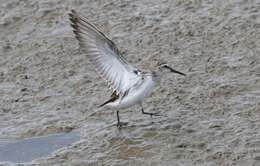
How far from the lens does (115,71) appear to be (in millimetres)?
8125

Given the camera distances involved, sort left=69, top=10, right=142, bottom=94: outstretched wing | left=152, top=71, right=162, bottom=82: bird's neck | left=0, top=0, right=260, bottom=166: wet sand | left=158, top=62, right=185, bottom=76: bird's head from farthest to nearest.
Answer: left=158, top=62, right=185, bottom=76: bird's head < left=152, top=71, right=162, bottom=82: bird's neck < left=69, top=10, right=142, bottom=94: outstretched wing < left=0, top=0, right=260, bottom=166: wet sand

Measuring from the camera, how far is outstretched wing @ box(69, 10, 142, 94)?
8.04m

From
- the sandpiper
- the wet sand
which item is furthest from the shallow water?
the sandpiper

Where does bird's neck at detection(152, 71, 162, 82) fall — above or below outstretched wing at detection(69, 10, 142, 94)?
below

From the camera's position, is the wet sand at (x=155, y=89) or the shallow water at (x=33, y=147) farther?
the shallow water at (x=33, y=147)

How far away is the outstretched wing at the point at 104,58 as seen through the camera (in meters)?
8.04

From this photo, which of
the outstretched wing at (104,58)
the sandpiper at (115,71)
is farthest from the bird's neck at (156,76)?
the outstretched wing at (104,58)

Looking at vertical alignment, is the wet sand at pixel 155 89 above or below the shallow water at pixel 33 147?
above

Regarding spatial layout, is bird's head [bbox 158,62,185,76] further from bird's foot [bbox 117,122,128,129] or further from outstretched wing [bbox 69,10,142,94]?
bird's foot [bbox 117,122,128,129]

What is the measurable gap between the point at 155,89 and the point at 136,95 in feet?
2.53

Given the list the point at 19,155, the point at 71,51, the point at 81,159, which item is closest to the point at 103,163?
the point at 81,159

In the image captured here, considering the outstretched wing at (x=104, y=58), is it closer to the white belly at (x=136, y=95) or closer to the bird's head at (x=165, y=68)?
the white belly at (x=136, y=95)

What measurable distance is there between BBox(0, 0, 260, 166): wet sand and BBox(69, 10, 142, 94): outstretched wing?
1.29 ft

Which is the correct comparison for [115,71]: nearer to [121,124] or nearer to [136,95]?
[136,95]
